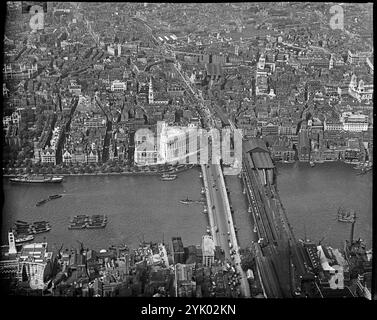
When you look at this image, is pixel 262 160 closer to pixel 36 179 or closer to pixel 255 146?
pixel 255 146

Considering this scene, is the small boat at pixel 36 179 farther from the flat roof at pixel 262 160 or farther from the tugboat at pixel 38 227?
the flat roof at pixel 262 160

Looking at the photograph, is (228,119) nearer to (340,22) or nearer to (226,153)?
(226,153)

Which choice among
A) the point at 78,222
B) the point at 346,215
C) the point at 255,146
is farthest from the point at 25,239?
the point at 346,215

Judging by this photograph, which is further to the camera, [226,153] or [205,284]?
[226,153]

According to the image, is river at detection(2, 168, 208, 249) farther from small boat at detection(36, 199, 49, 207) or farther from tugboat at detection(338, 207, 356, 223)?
tugboat at detection(338, 207, 356, 223)

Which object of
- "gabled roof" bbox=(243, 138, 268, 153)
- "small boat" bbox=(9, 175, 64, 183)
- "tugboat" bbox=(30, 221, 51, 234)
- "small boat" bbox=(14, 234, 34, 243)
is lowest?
"small boat" bbox=(14, 234, 34, 243)

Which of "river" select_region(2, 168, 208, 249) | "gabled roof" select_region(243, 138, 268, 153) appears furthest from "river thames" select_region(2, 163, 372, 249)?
"gabled roof" select_region(243, 138, 268, 153)

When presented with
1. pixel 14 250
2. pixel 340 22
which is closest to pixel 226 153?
pixel 340 22
